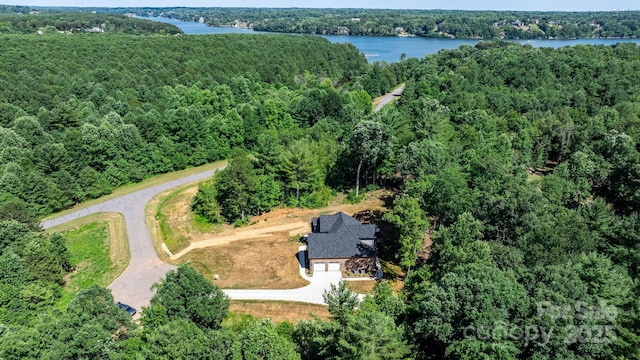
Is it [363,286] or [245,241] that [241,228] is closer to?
[245,241]

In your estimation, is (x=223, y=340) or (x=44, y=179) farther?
(x=44, y=179)

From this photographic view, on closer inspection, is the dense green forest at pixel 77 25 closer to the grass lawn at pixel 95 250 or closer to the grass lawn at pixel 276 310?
the grass lawn at pixel 95 250

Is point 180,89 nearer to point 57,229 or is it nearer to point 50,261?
point 57,229

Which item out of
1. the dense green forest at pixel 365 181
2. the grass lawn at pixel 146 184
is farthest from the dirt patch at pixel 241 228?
the grass lawn at pixel 146 184

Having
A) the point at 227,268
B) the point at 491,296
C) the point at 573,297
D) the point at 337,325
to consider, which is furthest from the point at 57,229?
the point at 573,297

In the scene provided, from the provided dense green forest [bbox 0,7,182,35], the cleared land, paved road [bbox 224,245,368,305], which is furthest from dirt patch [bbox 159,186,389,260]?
dense green forest [bbox 0,7,182,35]

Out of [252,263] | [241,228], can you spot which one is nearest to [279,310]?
[252,263]
